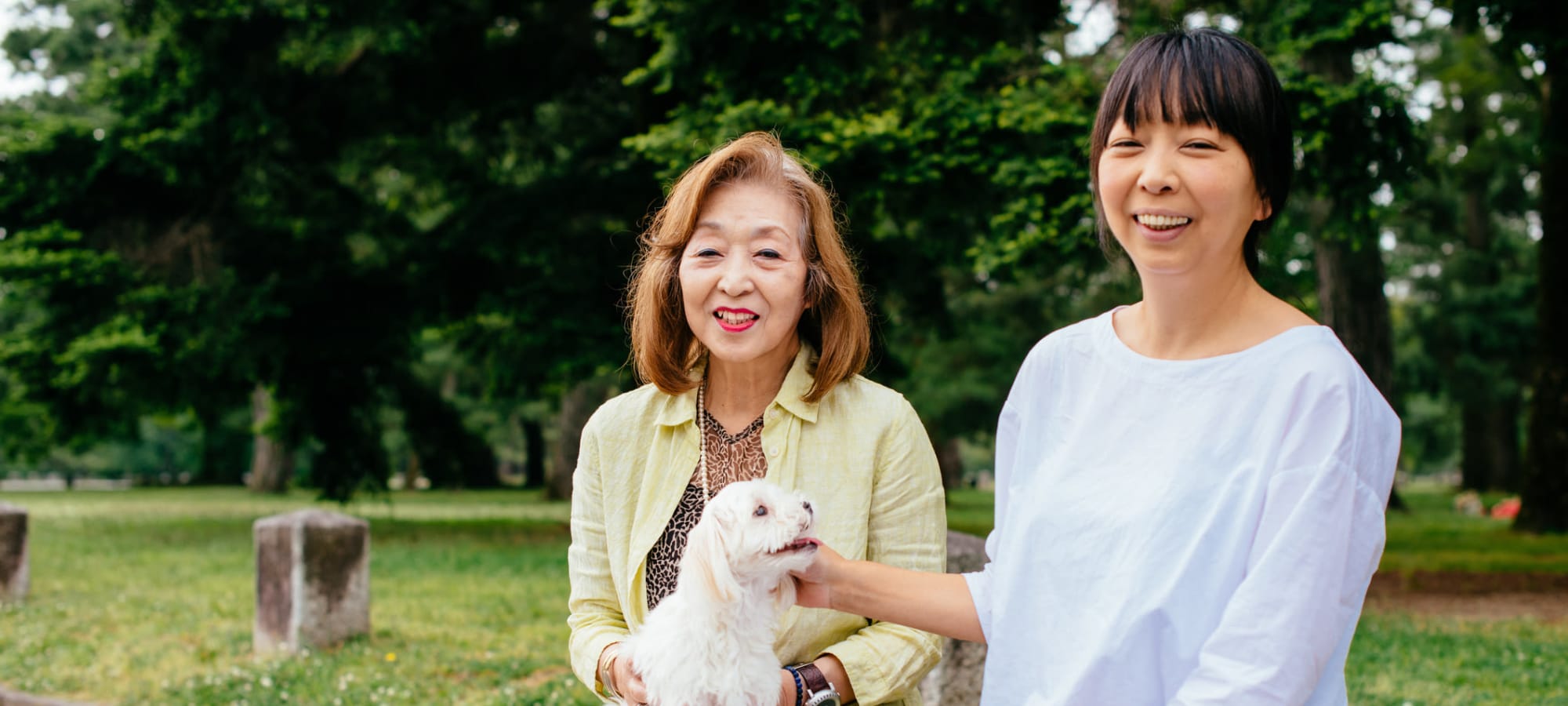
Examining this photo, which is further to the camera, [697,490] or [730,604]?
[697,490]

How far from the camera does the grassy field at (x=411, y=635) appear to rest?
796cm

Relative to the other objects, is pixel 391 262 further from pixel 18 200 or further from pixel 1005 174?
pixel 1005 174

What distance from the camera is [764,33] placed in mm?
11812

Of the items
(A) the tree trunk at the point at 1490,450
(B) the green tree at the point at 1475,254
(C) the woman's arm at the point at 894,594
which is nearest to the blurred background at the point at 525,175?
(B) the green tree at the point at 1475,254

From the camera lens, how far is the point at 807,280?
2777mm

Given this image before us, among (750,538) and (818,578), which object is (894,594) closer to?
(818,578)

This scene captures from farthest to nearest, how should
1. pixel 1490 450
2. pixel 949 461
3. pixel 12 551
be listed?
pixel 949 461 → pixel 1490 450 → pixel 12 551

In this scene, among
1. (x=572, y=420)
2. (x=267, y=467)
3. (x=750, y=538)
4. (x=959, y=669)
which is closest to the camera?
(x=750, y=538)

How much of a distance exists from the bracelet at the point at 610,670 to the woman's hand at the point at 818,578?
454mm

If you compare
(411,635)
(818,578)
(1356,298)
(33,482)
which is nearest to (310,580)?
(411,635)

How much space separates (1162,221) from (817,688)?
125cm

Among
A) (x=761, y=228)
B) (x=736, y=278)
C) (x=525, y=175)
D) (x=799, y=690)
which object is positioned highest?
(x=525, y=175)

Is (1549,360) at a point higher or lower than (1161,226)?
higher

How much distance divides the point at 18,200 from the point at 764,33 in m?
10.8
